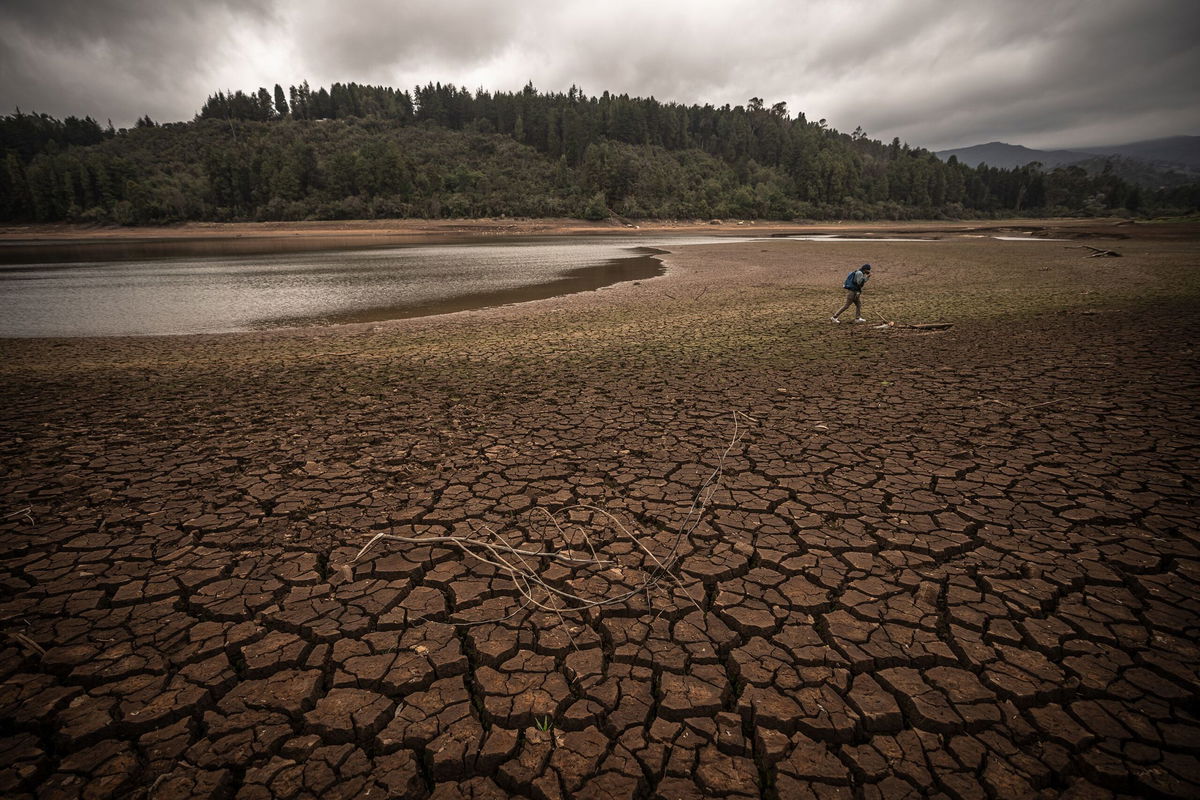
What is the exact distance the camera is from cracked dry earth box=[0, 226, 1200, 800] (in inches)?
101

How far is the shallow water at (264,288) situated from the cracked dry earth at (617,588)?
10.1 meters

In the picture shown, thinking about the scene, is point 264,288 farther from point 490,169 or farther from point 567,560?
point 490,169

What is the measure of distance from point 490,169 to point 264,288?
353 ft

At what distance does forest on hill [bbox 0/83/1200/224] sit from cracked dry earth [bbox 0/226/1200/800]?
91298 mm

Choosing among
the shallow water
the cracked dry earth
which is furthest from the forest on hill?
the cracked dry earth

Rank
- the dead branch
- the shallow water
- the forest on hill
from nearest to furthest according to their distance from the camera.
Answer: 1. the dead branch
2. the shallow water
3. the forest on hill

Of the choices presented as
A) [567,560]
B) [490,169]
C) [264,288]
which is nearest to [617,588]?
[567,560]

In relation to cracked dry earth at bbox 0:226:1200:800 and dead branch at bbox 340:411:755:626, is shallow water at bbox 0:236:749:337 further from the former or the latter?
dead branch at bbox 340:411:755:626

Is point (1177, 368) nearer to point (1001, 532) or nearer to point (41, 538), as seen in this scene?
point (1001, 532)

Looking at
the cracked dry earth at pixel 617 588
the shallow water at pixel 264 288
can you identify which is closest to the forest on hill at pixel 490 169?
the shallow water at pixel 264 288

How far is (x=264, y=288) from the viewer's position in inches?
968

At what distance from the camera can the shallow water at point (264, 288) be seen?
17.3 m

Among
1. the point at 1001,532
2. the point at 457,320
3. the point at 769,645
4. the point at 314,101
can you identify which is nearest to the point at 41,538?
the point at 769,645

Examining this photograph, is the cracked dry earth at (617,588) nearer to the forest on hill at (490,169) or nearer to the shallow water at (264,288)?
the shallow water at (264,288)
